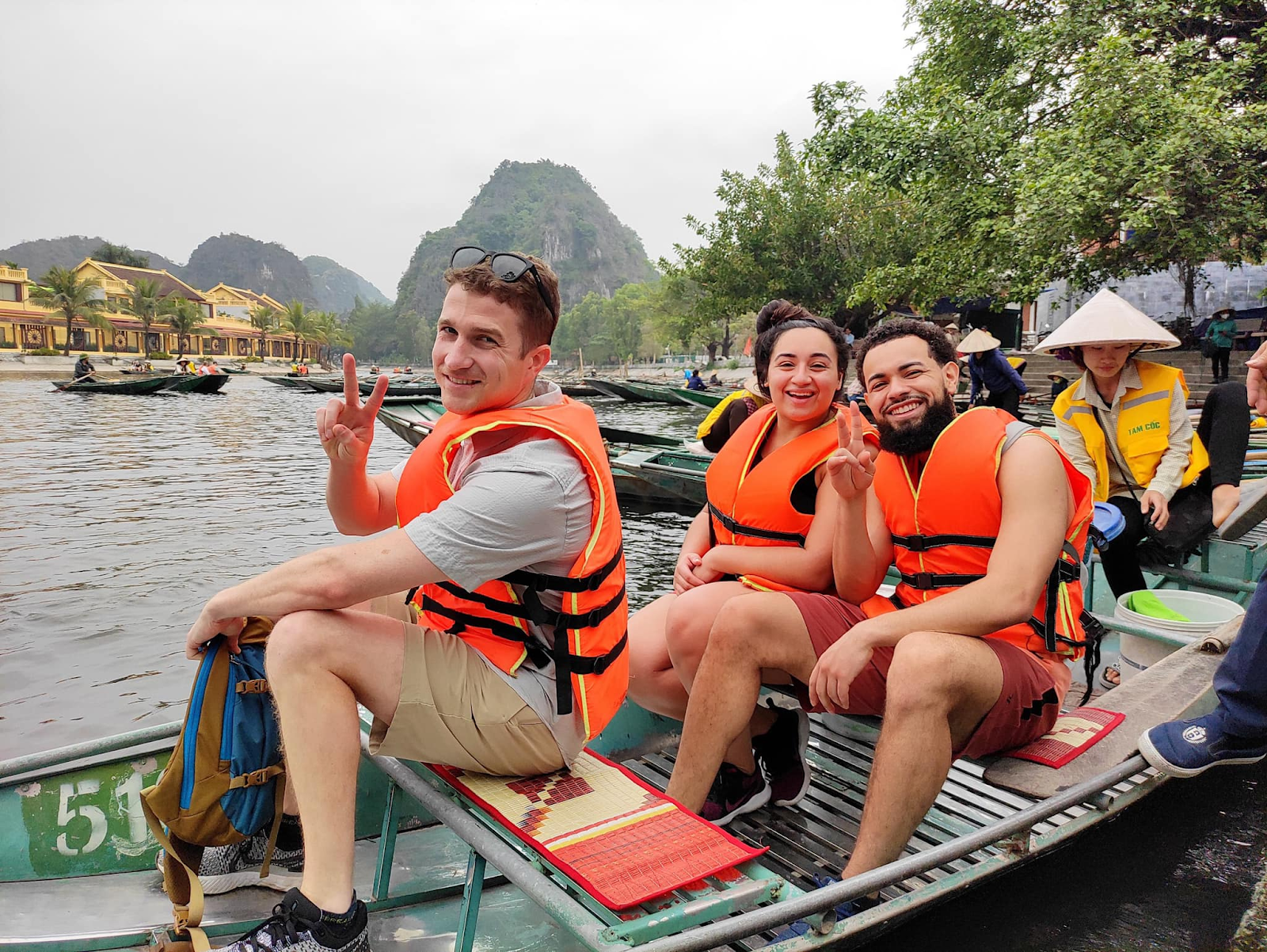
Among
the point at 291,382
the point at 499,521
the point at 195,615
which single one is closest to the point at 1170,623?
the point at 499,521

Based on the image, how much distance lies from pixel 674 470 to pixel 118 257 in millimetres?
97344

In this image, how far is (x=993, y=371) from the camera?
11852 mm

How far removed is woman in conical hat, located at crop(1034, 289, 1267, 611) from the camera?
3973 millimetres

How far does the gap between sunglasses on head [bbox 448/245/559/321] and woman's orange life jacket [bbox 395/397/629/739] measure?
292 millimetres

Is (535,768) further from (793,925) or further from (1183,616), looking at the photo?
(1183,616)

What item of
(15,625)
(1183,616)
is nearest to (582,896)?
(1183,616)

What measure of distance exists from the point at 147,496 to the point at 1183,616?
518 inches

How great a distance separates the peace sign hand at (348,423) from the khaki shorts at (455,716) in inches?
22.3

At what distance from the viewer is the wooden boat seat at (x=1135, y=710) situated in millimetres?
2286

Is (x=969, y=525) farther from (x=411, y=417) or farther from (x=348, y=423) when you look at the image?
(x=411, y=417)

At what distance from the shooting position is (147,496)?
41.4ft

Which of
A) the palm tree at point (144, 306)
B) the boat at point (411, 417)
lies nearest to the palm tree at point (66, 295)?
the palm tree at point (144, 306)

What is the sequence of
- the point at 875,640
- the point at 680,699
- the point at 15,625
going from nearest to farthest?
the point at 875,640 < the point at 680,699 < the point at 15,625

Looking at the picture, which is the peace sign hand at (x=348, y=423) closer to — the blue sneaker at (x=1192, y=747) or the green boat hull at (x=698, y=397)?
the blue sneaker at (x=1192, y=747)
